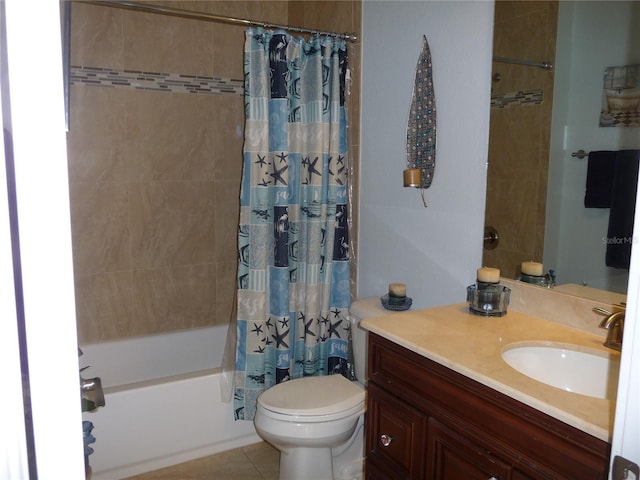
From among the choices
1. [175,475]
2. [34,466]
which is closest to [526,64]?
[34,466]

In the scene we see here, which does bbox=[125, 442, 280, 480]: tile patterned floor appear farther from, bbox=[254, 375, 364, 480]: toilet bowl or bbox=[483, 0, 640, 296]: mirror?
bbox=[483, 0, 640, 296]: mirror

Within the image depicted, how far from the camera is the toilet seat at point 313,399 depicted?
2.04 meters

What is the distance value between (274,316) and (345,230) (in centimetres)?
54

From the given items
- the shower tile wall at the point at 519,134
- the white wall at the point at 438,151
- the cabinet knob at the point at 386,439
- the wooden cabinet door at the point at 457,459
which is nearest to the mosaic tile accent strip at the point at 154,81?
the white wall at the point at 438,151

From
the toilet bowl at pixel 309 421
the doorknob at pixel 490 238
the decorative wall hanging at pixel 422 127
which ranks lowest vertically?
the toilet bowl at pixel 309 421

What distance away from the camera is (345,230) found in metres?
2.56

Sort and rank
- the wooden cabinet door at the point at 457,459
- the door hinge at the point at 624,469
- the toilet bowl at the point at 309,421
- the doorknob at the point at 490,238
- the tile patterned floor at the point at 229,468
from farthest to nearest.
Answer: the tile patterned floor at the point at 229,468 → the toilet bowl at the point at 309,421 → the doorknob at the point at 490,238 → the wooden cabinet door at the point at 457,459 → the door hinge at the point at 624,469

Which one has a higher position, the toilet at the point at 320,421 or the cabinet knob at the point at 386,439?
the cabinet knob at the point at 386,439

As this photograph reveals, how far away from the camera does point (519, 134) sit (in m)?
1.80

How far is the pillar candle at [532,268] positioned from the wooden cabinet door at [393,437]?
64cm

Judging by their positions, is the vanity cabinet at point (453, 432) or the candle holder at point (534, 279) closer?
the vanity cabinet at point (453, 432)

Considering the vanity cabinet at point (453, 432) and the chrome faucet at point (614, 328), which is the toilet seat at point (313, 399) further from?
the chrome faucet at point (614, 328)

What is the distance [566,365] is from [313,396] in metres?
1.03

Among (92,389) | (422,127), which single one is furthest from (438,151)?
(92,389)
